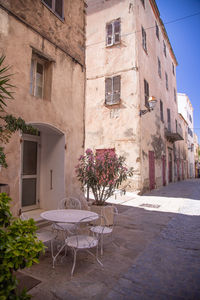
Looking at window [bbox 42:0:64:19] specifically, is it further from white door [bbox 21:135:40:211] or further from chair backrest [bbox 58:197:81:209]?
chair backrest [bbox 58:197:81:209]

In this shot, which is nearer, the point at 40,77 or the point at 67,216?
the point at 67,216

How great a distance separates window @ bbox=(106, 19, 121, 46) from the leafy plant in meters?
12.3

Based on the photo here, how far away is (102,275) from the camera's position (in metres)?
2.73

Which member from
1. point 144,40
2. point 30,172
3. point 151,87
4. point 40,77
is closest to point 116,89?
point 151,87

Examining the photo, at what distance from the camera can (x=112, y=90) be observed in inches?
458

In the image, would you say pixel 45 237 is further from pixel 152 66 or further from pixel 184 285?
pixel 152 66

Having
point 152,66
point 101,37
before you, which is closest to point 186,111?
point 152,66

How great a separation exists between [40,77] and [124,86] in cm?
669

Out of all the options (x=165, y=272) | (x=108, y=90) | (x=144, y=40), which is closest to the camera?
(x=165, y=272)

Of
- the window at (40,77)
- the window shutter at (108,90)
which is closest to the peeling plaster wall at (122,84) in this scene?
the window shutter at (108,90)

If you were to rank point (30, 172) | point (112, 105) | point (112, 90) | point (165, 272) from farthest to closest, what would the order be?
point (112, 90), point (112, 105), point (30, 172), point (165, 272)

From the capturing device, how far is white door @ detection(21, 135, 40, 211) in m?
5.58

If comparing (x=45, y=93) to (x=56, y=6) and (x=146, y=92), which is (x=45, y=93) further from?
(x=146, y=92)

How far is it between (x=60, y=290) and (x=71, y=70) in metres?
5.59
